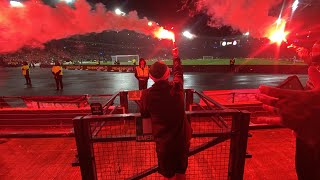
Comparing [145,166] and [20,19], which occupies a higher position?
[20,19]

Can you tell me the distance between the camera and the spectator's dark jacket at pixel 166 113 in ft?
8.12

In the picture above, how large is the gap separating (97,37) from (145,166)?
52956 mm

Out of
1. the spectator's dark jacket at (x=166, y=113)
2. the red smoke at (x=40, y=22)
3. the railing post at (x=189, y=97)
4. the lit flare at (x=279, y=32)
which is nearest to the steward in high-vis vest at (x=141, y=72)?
the red smoke at (x=40, y=22)

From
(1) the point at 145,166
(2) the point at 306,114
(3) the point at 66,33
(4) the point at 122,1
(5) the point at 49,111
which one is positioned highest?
(4) the point at 122,1

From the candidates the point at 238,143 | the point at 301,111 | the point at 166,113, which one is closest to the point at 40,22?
the point at 166,113

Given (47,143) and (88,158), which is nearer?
(88,158)

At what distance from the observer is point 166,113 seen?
Result: 2.48 metres

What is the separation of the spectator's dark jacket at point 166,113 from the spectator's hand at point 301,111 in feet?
4.64

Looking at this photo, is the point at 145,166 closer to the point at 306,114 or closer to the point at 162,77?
the point at 162,77

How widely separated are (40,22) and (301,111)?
9461mm

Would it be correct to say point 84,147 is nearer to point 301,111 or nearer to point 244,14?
point 301,111

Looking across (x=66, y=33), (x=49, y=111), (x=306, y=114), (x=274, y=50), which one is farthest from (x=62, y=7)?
(x=274, y=50)

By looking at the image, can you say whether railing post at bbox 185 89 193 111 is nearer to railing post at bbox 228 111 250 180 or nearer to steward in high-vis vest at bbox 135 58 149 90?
railing post at bbox 228 111 250 180

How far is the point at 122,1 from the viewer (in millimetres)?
13555
